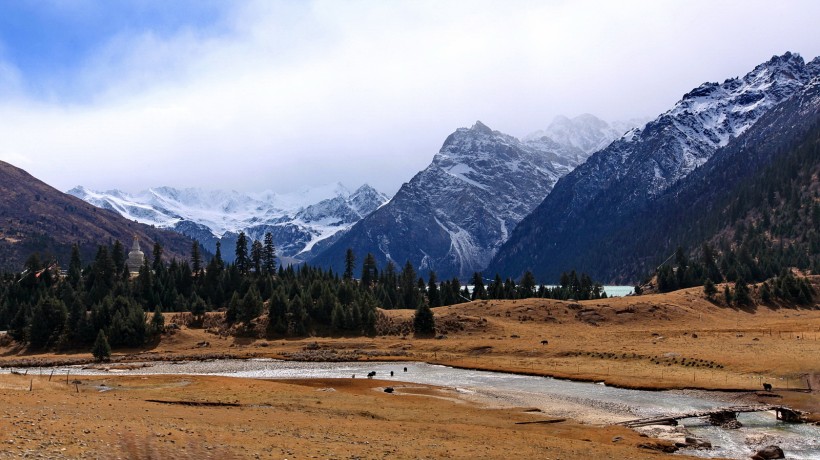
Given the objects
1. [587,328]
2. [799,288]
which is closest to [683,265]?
[799,288]

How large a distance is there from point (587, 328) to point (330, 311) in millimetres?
49455

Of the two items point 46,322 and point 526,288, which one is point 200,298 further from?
point 526,288

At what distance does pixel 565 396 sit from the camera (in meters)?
57.4

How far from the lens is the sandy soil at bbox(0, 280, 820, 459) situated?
32.0 meters

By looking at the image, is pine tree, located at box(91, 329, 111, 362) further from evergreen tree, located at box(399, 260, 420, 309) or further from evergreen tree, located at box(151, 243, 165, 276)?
evergreen tree, located at box(399, 260, 420, 309)

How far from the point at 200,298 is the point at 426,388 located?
273 ft

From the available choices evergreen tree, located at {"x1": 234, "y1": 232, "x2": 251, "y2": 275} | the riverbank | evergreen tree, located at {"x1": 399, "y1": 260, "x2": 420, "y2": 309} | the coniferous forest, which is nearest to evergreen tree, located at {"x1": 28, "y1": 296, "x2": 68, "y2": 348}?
the coniferous forest

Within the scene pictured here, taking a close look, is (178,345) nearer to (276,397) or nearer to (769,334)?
(276,397)

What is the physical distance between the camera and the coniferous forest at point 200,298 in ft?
379

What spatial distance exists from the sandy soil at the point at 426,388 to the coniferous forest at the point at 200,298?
573 centimetres

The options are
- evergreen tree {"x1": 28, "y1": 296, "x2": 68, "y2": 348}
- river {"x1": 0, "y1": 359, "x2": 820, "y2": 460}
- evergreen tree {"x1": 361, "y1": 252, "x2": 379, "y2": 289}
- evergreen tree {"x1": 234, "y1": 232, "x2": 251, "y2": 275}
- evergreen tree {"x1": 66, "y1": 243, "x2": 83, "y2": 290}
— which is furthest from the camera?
evergreen tree {"x1": 361, "y1": 252, "x2": 379, "y2": 289}

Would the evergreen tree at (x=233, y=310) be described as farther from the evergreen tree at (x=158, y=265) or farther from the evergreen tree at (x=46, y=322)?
the evergreen tree at (x=158, y=265)

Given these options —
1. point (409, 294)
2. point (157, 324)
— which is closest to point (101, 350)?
point (157, 324)

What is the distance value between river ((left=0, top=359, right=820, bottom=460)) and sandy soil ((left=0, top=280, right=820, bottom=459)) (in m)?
3.07
